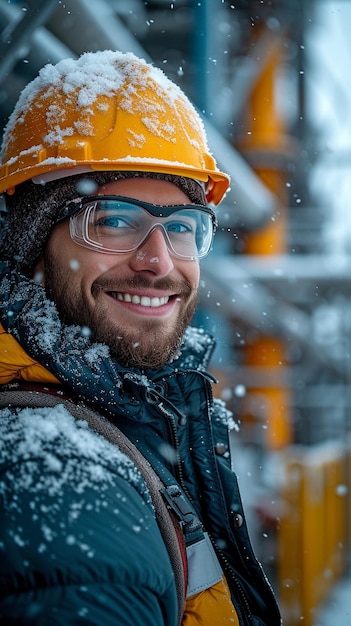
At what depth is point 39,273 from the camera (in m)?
1.59

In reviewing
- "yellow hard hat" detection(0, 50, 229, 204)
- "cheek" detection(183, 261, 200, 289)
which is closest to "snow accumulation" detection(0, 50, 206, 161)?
"yellow hard hat" detection(0, 50, 229, 204)

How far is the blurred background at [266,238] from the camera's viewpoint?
2.72m

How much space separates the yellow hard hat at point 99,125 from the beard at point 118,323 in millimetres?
248

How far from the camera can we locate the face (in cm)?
145

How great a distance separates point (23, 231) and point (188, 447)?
68cm

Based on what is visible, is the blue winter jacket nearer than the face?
Yes

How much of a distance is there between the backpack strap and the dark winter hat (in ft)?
1.63

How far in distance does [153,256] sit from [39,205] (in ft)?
1.06

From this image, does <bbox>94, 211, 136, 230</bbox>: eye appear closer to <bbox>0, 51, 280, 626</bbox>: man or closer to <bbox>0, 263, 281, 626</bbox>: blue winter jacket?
<bbox>0, 51, 280, 626</bbox>: man

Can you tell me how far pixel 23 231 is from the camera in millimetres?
1585

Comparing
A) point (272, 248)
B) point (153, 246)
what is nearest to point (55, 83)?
point (153, 246)

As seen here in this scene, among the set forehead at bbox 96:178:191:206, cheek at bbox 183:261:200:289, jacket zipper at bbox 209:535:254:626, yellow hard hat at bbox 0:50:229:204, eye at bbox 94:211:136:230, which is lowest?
jacket zipper at bbox 209:535:254:626

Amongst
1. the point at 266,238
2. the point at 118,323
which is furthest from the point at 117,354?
the point at 266,238

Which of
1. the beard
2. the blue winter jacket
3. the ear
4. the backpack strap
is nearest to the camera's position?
the blue winter jacket
